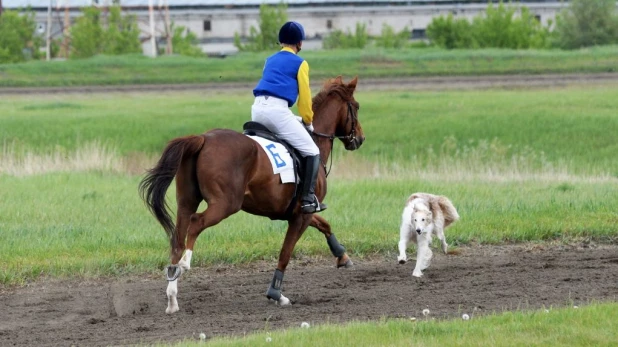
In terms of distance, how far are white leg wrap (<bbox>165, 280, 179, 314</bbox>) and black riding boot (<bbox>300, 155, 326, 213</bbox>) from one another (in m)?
1.75

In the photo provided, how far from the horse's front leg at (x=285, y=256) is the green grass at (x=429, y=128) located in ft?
38.2

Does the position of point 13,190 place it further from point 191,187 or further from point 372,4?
point 372,4

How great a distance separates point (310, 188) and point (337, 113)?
5.06 ft

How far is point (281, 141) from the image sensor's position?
11.4m

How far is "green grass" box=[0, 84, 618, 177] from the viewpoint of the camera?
26141mm

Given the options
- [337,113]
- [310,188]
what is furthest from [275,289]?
[337,113]

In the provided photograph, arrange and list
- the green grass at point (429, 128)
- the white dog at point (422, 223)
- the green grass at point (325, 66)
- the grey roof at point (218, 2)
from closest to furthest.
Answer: the white dog at point (422, 223) → the green grass at point (429, 128) → the green grass at point (325, 66) → the grey roof at point (218, 2)

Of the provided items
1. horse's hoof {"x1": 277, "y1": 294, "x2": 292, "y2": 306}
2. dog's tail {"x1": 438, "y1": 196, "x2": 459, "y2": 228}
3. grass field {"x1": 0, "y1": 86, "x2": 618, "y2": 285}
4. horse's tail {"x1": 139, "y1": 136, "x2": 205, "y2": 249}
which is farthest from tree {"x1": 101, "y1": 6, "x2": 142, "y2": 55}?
horse's tail {"x1": 139, "y1": 136, "x2": 205, "y2": 249}

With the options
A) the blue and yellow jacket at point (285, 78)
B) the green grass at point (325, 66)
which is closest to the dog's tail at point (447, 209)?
the blue and yellow jacket at point (285, 78)

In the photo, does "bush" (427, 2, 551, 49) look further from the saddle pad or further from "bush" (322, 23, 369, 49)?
the saddle pad

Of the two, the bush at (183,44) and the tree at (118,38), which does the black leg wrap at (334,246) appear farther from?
the bush at (183,44)

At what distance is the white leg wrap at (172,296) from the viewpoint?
1047 centimetres

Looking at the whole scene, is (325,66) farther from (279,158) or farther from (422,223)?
(279,158)

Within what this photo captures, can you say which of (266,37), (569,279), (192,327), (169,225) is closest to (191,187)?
(169,225)
